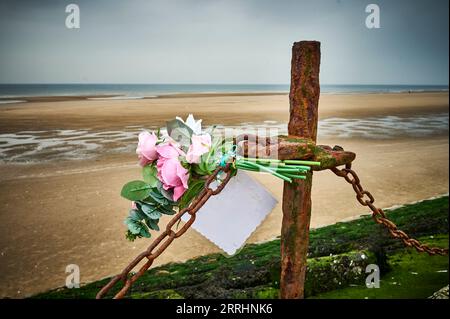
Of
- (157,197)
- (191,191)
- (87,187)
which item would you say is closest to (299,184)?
(191,191)

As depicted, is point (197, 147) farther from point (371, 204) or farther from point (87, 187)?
point (87, 187)

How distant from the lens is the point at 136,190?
3.46 ft

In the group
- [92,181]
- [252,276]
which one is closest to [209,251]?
[252,276]

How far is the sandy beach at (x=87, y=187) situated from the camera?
2.62 metres

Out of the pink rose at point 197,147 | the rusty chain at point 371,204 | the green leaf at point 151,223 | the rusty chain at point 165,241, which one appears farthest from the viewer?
the rusty chain at point 371,204

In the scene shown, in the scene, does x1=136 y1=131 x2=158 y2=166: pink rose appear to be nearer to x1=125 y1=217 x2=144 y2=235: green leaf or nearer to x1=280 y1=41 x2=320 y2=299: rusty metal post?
x1=125 y1=217 x2=144 y2=235: green leaf

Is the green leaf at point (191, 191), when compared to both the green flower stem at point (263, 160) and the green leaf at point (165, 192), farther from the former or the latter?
the green flower stem at point (263, 160)

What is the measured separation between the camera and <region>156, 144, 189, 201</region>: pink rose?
1.02 metres

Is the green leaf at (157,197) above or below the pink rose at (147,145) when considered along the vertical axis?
below

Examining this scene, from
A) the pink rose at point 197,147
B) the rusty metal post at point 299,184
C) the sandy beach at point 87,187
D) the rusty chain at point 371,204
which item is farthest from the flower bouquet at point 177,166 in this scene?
the sandy beach at point 87,187

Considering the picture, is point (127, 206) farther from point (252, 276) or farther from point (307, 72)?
point (307, 72)

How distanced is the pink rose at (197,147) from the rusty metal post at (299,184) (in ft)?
1.07

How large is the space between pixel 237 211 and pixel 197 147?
263 millimetres

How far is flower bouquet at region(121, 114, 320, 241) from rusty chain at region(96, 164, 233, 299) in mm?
59
